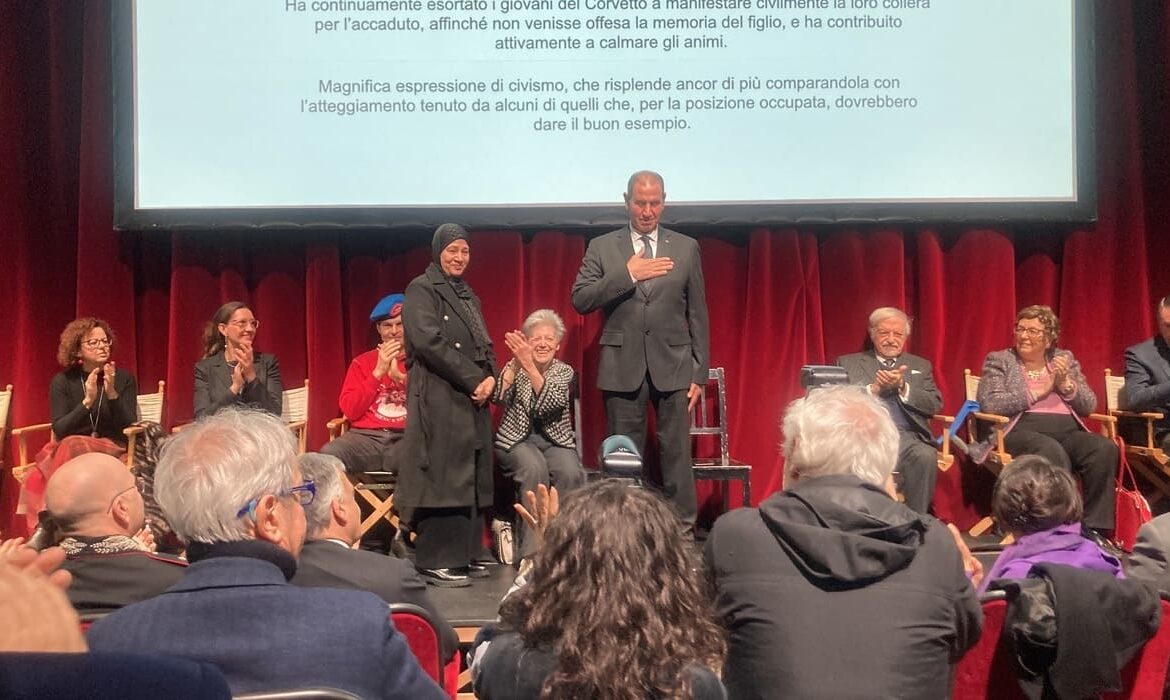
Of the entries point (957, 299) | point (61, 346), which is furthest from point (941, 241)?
point (61, 346)

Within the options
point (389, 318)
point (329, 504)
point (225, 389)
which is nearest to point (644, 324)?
point (389, 318)

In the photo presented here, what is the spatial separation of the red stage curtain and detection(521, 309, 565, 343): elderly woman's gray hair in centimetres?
39

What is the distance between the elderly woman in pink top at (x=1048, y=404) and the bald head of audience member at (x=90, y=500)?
3.36m

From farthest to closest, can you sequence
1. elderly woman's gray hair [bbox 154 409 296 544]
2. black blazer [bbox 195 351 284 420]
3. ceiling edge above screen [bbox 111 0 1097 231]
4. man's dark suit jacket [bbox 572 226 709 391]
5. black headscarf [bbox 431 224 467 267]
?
ceiling edge above screen [bbox 111 0 1097 231]
black blazer [bbox 195 351 284 420]
man's dark suit jacket [bbox 572 226 709 391]
black headscarf [bbox 431 224 467 267]
elderly woman's gray hair [bbox 154 409 296 544]

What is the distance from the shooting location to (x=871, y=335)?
4582 millimetres

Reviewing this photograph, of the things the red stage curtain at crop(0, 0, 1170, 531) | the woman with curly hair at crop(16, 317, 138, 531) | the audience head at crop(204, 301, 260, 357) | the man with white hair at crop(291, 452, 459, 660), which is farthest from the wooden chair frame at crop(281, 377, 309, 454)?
the man with white hair at crop(291, 452, 459, 660)

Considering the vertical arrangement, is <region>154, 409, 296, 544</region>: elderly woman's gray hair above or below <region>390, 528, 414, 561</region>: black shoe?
above

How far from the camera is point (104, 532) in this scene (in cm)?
211

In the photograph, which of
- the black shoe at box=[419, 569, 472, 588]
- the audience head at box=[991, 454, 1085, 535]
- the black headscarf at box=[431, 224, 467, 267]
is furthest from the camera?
the black headscarf at box=[431, 224, 467, 267]

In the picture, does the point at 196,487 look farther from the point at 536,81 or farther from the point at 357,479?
the point at 536,81

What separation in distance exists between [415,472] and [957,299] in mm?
2494

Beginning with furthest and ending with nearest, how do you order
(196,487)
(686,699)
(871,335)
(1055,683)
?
(871,335) → (1055,683) → (196,487) → (686,699)

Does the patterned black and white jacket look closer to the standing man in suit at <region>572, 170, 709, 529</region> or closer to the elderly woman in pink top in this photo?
the standing man in suit at <region>572, 170, 709, 529</region>

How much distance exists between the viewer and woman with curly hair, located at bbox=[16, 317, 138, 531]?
4289 millimetres
